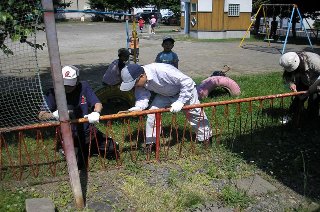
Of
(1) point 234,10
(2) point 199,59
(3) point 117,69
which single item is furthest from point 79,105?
(1) point 234,10

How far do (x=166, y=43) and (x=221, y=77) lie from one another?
156cm

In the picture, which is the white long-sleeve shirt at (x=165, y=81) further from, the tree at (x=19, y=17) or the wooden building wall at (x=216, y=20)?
the wooden building wall at (x=216, y=20)

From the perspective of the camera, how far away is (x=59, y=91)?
3.34 meters

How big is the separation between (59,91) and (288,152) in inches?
125

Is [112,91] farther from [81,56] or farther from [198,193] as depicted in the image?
[81,56]

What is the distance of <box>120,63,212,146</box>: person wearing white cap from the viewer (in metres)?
4.15

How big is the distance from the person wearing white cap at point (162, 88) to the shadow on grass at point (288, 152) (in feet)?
2.10

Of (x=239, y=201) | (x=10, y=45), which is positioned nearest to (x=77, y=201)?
(x=239, y=201)

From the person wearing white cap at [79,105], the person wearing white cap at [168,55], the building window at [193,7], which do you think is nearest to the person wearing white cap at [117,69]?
the person wearing white cap at [168,55]

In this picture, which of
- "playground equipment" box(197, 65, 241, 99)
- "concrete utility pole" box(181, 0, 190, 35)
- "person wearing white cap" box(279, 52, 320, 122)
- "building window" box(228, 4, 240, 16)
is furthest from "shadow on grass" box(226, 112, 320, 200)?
"concrete utility pole" box(181, 0, 190, 35)

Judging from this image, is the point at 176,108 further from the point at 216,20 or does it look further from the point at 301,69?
the point at 216,20

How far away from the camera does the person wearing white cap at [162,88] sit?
415cm

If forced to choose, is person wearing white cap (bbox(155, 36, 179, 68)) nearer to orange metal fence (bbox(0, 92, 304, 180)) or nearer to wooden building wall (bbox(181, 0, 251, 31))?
orange metal fence (bbox(0, 92, 304, 180))

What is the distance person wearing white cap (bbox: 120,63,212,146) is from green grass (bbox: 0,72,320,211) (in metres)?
0.27
